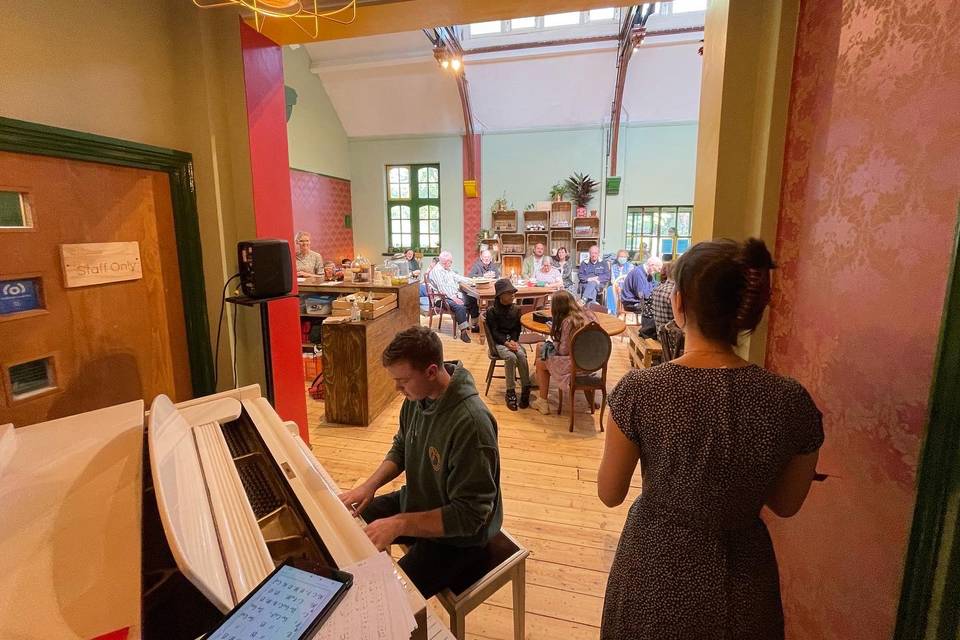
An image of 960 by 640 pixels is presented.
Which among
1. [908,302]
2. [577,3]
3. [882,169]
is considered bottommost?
[908,302]

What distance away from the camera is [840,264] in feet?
4.09

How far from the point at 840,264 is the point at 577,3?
2.02m

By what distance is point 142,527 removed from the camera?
2.99ft

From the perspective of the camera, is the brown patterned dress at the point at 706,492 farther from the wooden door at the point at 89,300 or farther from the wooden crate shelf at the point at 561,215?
the wooden crate shelf at the point at 561,215

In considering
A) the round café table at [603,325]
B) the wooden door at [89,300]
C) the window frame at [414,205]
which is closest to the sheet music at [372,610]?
the wooden door at [89,300]

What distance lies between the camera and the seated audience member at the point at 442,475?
1.37 meters

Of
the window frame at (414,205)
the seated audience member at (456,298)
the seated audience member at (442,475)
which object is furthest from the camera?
the window frame at (414,205)

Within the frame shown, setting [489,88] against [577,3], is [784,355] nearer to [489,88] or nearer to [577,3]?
[577,3]

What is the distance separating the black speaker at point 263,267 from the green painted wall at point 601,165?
7.19 metres

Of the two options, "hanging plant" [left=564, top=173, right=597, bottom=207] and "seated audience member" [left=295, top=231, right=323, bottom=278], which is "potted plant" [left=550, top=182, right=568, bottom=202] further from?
"seated audience member" [left=295, top=231, right=323, bottom=278]

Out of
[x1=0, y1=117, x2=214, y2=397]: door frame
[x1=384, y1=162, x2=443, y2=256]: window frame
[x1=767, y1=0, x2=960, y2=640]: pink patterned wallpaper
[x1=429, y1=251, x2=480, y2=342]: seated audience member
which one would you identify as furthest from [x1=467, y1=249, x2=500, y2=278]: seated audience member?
[x1=767, y1=0, x2=960, y2=640]: pink patterned wallpaper

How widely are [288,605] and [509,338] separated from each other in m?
3.82

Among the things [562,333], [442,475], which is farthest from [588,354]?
[442,475]

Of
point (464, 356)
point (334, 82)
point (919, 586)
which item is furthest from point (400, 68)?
point (919, 586)
